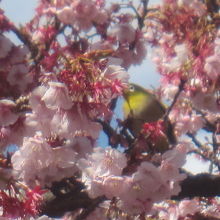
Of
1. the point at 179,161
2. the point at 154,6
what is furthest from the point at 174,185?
the point at 154,6

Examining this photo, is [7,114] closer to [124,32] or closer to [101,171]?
[101,171]

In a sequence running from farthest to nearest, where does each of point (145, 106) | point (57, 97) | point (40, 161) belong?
point (145, 106) < point (40, 161) < point (57, 97)

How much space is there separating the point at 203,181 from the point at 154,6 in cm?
233

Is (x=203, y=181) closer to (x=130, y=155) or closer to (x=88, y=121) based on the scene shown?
(x=130, y=155)

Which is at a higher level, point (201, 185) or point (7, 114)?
point (7, 114)

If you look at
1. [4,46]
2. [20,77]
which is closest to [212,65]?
[20,77]

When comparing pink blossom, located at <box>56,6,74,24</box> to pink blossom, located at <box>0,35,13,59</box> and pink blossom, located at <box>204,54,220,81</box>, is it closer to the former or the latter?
pink blossom, located at <box>0,35,13,59</box>

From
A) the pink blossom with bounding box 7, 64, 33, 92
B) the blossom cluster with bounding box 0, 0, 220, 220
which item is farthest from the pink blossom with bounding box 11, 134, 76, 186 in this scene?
the pink blossom with bounding box 7, 64, 33, 92

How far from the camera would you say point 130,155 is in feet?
14.7

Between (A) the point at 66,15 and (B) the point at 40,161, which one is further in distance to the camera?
(A) the point at 66,15

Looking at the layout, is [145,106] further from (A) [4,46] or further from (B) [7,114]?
(B) [7,114]

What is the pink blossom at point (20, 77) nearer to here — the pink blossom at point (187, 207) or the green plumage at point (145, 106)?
the green plumage at point (145, 106)

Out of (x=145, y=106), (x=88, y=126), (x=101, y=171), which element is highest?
(x=88, y=126)

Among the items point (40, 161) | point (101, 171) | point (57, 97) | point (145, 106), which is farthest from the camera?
point (145, 106)
